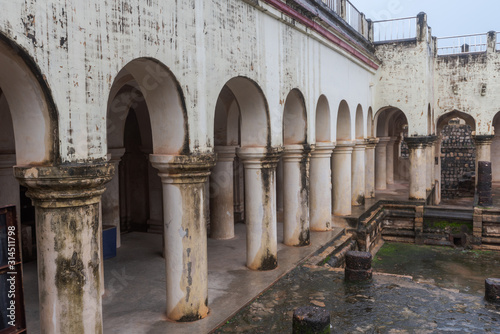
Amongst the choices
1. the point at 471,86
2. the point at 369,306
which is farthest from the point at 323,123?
the point at 471,86

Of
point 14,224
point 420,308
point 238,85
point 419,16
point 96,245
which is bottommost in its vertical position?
point 420,308

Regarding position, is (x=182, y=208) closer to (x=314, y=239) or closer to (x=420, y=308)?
(x=420, y=308)

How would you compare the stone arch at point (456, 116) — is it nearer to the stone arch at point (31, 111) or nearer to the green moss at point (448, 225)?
the green moss at point (448, 225)

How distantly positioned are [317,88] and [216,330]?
651 cm

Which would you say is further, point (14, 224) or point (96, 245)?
point (96, 245)

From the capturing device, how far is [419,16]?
16250mm

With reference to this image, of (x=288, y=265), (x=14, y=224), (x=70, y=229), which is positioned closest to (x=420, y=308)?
(x=288, y=265)

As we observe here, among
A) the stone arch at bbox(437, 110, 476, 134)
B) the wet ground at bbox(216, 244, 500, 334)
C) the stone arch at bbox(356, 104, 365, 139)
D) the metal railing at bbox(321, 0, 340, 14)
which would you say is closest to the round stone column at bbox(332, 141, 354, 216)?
the stone arch at bbox(356, 104, 365, 139)

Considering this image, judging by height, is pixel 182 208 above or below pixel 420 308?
above

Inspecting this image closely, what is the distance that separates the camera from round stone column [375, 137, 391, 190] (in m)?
19.7

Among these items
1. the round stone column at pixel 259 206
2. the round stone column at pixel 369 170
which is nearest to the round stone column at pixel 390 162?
the round stone column at pixel 369 170

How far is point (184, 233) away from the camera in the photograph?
5906mm

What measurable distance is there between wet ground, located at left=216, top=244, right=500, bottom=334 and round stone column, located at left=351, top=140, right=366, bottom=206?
22.5ft

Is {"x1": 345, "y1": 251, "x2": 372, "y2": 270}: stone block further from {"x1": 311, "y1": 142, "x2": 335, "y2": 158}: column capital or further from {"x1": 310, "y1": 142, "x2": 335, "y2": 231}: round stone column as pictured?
{"x1": 311, "y1": 142, "x2": 335, "y2": 158}: column capital
